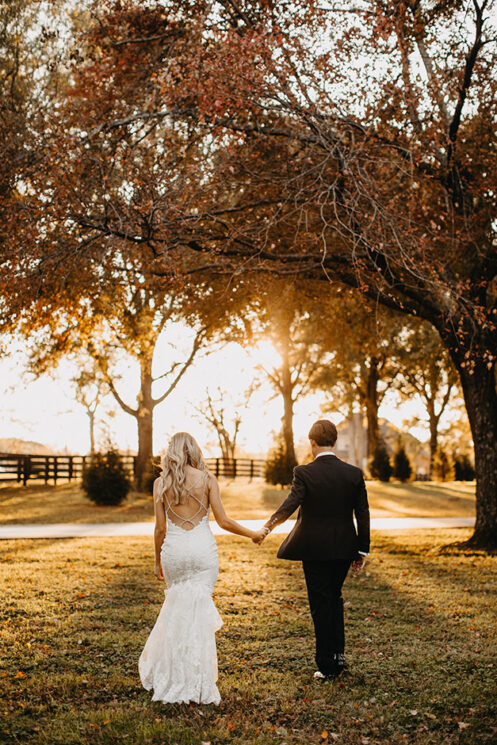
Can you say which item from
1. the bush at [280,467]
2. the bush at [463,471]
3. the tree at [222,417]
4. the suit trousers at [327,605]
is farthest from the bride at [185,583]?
the tree at [222,417]

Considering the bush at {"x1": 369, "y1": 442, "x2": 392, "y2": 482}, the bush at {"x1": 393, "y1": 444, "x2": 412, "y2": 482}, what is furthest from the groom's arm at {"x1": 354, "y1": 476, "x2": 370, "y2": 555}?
the bush at {"x1": 393, "y1": 444, "x2": 412, "y2": 482}

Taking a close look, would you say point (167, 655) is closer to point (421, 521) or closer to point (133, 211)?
point (133, 211)

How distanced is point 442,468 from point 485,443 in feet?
89.8

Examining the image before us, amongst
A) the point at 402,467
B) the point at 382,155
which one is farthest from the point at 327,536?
the point at 402,467

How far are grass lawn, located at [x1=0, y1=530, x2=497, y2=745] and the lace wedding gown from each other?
0.15 metres

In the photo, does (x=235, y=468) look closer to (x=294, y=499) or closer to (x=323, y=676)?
(x=323, y=676)

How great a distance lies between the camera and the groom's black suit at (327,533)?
Result: 17.7ft

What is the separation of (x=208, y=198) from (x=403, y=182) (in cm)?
348

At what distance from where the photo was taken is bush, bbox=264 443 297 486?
2922 centimetres

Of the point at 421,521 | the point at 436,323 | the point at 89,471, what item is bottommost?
the point at 421,521

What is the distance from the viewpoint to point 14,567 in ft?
34.7

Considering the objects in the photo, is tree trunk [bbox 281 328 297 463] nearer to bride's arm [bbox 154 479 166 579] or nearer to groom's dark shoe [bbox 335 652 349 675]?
groom's dark shoe [bbox 335 652 349 675]

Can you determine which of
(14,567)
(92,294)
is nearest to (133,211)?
(92,294)

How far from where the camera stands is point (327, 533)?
539cm
